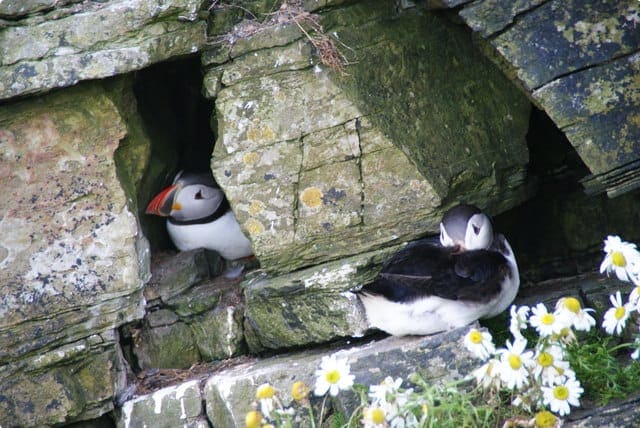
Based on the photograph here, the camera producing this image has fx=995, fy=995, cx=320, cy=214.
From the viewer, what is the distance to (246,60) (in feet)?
15.1

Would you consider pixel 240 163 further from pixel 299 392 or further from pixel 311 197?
pixel 299 392

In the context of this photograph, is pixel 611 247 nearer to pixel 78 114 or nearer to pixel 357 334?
pixel 357 334

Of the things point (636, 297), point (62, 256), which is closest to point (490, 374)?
point (636, 297)

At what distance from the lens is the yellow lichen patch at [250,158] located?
15.2 ft

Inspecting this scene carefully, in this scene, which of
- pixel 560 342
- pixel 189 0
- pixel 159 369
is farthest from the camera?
pixel 159 369

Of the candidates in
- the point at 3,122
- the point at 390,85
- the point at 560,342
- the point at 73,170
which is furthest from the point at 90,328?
the point at 560,342

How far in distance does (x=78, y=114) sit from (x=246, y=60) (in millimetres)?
813

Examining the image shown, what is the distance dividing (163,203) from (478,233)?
177 cm

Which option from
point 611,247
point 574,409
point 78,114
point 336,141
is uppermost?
point 78,114

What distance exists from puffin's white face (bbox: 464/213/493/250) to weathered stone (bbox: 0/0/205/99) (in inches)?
61.1

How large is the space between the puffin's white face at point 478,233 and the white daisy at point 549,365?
2.85 ft

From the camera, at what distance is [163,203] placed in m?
5.21

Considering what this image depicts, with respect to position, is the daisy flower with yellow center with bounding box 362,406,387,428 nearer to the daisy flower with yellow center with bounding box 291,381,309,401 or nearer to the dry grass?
the daisy flower with yellow center with bounding box 291,381,309,401

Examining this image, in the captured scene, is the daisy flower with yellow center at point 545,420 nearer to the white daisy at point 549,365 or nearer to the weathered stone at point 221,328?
the white daisy at point 549,365
